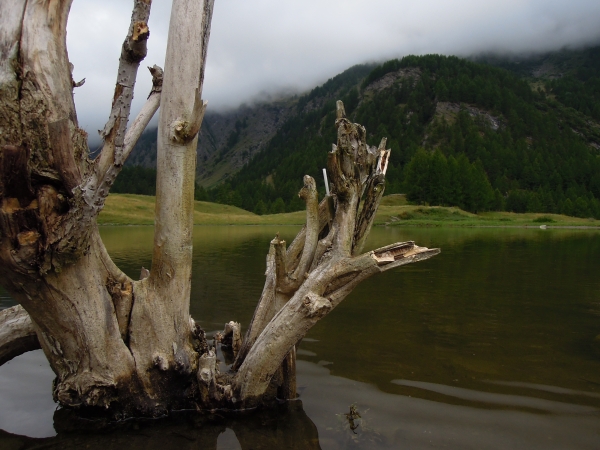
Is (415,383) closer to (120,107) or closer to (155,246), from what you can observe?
(155,246)

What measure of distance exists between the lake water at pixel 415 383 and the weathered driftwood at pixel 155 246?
0.70m

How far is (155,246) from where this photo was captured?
6625 millimetres

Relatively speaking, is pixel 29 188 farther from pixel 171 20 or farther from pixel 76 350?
pixel 171 20

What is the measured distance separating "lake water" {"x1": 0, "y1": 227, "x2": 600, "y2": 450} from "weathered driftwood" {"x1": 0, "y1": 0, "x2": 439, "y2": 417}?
702 mm

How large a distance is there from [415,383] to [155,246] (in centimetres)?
512

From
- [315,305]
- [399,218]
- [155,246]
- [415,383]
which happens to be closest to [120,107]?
[155,246]

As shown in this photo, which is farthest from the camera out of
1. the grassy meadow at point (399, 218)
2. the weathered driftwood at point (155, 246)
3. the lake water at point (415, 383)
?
the grassy meadow at point (399, 218)

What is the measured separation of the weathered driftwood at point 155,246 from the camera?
4984 millimetres

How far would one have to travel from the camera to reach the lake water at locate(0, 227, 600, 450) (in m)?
6.23

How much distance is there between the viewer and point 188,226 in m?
6.65

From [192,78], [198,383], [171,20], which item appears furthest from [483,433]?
[171,20]

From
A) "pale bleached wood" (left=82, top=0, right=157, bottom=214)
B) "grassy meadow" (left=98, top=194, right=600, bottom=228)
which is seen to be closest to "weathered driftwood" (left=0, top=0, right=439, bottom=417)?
"pale bleached wood" (left=82, top=0, right=157, bottom=214)

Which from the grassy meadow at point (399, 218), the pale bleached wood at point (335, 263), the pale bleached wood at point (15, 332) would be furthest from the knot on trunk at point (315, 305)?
the grassy meadow at point (399, 218)

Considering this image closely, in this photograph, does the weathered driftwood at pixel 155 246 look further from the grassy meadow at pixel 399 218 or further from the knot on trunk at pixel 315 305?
the grassy meadow at pixel 399 218
